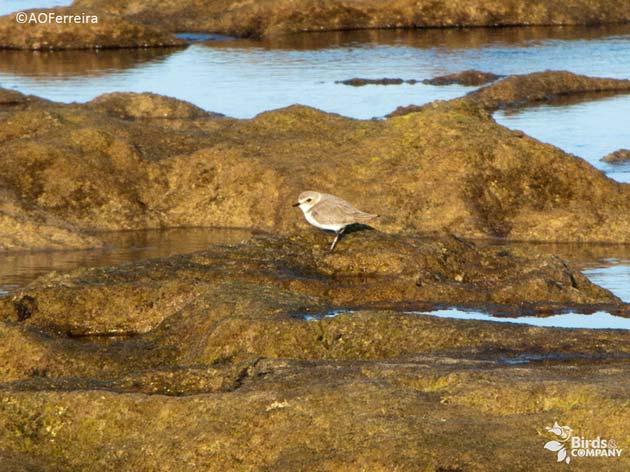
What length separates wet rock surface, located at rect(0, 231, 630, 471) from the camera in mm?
10031

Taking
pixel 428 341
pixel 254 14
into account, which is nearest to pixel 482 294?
pixel 428 341

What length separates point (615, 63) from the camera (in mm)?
47156

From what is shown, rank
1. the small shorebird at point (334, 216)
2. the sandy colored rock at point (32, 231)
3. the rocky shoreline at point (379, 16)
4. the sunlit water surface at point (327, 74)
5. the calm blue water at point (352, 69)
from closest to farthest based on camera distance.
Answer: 1. the small shorebird at point (334, 216)
2. the sandy colored rock at point (32, 231)
3. the sunlit water surface at point (327, 74)
4. the calm blue water at point (352, 69)
5. the rocky shoreline at point (379, 16)

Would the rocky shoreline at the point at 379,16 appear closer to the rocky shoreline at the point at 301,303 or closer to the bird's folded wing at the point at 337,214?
A: the rocky shoreline at the point at 301,303

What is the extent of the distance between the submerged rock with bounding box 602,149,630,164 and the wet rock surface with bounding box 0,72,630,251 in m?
4.89

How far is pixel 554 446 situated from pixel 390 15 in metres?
49.3

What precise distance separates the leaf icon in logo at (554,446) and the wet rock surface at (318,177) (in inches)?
497

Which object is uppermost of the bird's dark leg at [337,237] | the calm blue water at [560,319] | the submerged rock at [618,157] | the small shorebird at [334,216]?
the small shorebird at [334,216]

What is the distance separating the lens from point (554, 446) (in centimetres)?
960

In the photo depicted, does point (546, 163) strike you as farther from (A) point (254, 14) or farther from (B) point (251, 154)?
(A) point (254, 14)

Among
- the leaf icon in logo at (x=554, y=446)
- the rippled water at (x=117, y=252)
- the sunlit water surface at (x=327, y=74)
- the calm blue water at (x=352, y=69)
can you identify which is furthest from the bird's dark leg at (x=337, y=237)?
the calm blue water at (x=352, y=69)

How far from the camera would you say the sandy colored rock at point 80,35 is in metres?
51.5

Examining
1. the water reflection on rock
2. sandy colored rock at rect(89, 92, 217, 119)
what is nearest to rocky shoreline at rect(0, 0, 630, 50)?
the water reflection on rock

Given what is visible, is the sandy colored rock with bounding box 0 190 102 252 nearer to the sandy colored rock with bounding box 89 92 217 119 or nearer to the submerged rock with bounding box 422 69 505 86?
the sandy colored rock with bounding box 89 92 217 119
